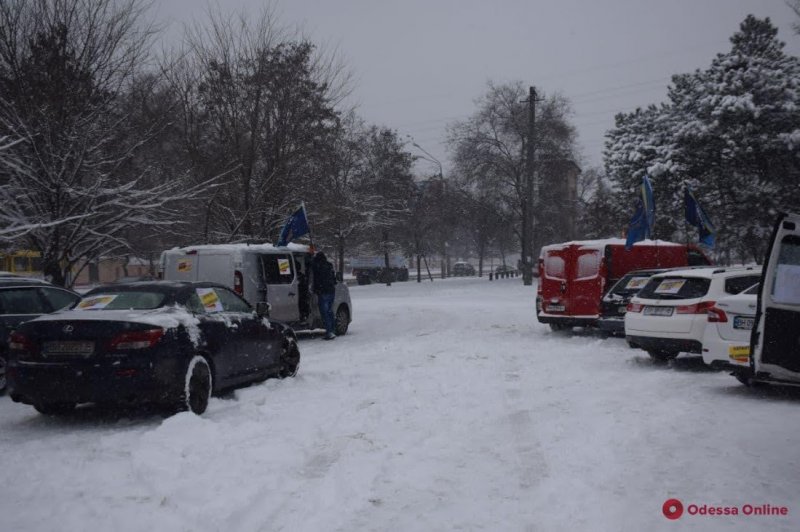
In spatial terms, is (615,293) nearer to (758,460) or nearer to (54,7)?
(758,460)

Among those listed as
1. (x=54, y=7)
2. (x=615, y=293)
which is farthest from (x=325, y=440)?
(x=54, y=7)

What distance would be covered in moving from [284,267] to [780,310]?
403 inches

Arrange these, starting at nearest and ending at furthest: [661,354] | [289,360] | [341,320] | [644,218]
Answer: [289,360], [661,354], [341,320], [644,218]

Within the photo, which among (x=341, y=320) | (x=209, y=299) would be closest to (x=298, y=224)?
(x=341, y=320)

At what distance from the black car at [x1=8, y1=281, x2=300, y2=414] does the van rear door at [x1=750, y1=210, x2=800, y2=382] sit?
5409 millimetres

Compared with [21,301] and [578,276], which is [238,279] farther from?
[578,276]

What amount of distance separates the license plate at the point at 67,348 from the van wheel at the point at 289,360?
135 inches

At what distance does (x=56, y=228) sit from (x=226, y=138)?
9578 millimetres

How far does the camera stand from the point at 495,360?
40.3ft

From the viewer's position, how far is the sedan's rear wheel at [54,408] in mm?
7586

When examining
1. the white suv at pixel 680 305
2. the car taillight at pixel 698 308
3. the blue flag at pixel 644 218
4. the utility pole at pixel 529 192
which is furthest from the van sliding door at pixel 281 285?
the utility pole at pixel 529 192

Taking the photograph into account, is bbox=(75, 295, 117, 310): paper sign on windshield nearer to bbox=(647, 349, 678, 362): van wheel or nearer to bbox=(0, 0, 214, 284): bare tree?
bbox=(0, 0, 214, 284): bare tree

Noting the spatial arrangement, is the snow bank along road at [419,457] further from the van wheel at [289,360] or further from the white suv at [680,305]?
the white suv at [680,305]

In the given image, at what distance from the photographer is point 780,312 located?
6.08 metres
